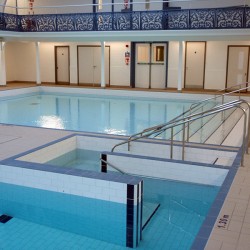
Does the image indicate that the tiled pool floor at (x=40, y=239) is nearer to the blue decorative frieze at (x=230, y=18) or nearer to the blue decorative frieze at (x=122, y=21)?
the blue decorative frieze at (x=230, y=18)

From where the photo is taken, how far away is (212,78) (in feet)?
61.8

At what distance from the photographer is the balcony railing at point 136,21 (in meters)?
15.3

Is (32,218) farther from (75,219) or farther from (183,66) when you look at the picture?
(183,66)

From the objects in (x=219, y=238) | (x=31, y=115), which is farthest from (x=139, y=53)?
(x=219, y=238)

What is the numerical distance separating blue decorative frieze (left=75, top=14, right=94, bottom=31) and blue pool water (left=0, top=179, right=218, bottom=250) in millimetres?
12548

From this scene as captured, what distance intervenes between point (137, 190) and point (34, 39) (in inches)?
639

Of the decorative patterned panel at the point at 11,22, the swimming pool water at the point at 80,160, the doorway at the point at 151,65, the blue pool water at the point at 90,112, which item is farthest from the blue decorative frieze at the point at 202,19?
the swimming pool water at the point at 80,160

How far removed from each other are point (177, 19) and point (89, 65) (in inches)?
279

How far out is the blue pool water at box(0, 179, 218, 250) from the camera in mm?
5031

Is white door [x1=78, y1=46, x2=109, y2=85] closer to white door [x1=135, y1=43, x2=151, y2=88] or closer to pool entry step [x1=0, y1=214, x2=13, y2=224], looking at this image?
white door [x1=135, y1=43, x2=151, y2=88]

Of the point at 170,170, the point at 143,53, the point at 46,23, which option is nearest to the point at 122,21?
the point at 143,53

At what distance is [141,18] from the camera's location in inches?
662

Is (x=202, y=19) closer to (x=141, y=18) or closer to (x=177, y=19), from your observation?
(x=177, y=19)

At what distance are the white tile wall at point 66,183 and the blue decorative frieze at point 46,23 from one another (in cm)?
1353
